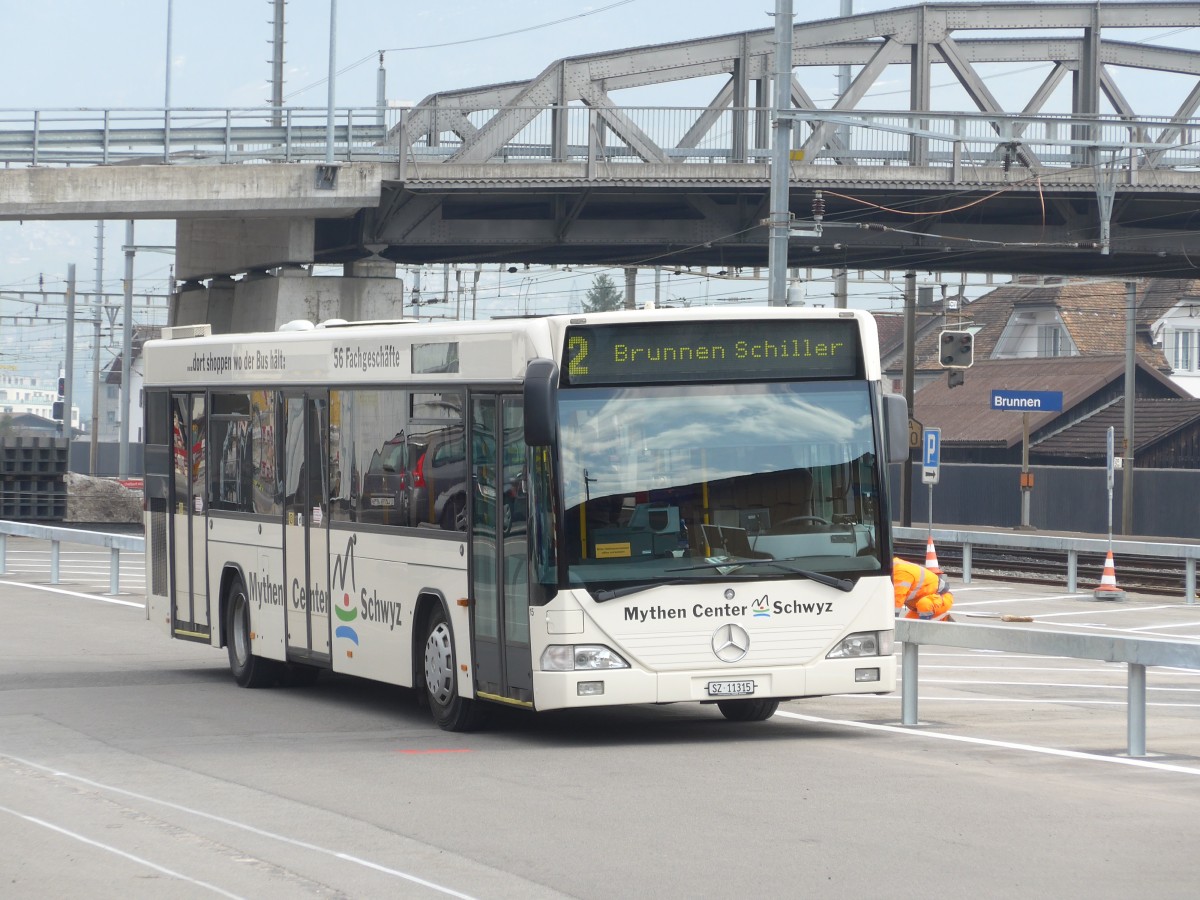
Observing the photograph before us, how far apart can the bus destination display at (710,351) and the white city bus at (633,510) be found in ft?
0.04

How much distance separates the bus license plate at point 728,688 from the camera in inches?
457

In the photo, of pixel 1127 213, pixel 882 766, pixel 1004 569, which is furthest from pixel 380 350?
pixel 1127 213

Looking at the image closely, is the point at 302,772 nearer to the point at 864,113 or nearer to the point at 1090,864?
the point at 1090,864

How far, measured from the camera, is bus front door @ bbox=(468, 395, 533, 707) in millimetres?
11547

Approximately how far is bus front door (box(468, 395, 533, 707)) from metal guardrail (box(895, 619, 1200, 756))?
295 centimetres

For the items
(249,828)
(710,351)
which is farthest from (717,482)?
(249,828)

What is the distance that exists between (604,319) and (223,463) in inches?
206

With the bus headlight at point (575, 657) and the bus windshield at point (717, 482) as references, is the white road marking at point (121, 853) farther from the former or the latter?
the bus windshield at point (717, 482)

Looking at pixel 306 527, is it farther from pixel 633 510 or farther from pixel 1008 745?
pixel 1008 745

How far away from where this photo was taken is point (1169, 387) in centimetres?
7256

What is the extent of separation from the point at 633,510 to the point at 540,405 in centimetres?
92

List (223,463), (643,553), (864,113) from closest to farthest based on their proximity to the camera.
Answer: (643,553), (223,463), (864,113)

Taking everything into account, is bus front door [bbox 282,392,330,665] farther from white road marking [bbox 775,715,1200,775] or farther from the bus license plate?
the bus license plate

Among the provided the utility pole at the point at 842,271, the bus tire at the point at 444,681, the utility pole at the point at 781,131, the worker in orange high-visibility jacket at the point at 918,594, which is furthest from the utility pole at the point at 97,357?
the bus tire at the point at 444,681
